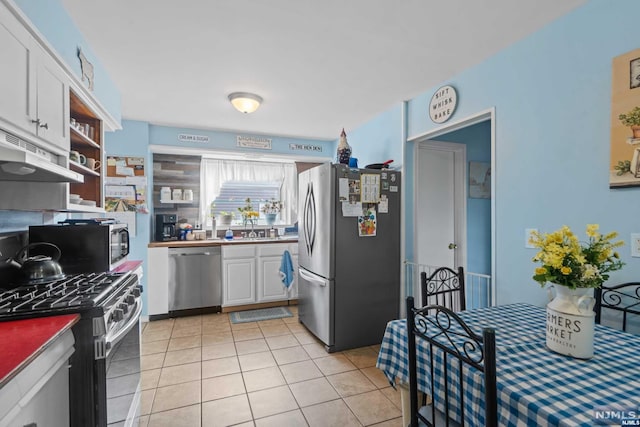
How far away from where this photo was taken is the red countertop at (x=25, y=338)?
84 centimetres

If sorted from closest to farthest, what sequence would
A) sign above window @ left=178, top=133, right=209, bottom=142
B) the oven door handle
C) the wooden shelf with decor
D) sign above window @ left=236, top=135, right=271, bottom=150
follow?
the oven door handle < the wooden shelf with decor < sign above window @ left=178, top=133, right=209, bottom=142 < sign above window @ left=236, top=135, right=271, bottom=150

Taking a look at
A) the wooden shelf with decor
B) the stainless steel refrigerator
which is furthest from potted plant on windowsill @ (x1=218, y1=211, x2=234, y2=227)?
the wooden shelf with decor

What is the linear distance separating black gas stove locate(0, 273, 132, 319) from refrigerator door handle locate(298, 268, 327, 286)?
1615 mm

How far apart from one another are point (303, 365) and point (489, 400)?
6.50 feet

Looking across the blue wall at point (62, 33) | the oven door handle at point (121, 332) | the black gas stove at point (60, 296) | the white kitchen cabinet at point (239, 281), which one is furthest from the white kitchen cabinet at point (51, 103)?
the white kitchen cabinet at point (239, 281)

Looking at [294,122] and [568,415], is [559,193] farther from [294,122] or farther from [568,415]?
[294,122]

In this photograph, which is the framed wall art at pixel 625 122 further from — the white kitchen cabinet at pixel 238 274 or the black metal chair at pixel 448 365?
the white kitchen cabinet at pixel 238 274

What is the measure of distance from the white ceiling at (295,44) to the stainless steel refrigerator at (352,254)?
84 cm

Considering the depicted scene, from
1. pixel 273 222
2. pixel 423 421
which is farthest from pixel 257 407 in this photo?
pixel 273 222

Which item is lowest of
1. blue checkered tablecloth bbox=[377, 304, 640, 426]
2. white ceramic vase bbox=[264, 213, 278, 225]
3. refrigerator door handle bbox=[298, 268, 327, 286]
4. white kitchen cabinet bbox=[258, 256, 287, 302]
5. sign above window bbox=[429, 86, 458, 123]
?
white kitchen cabinet bbox=[258, 256, 287, 302]

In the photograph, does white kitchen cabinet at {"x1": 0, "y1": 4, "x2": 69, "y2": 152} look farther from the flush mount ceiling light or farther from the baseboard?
the baseboard

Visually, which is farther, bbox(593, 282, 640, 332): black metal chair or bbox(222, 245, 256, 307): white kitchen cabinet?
bbox(222, 245, 256, 307): white kitchen cabinet

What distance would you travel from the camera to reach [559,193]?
72.7 inches

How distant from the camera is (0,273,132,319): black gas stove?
1219mm
